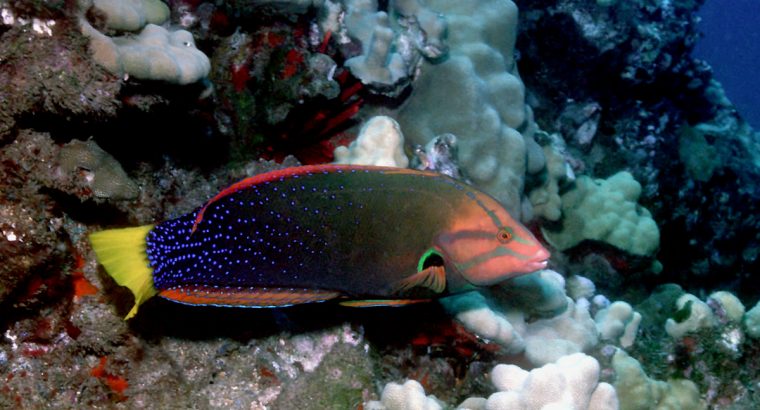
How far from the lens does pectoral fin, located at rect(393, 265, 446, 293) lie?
9.30 feet

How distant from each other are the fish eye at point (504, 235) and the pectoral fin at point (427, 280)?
1.16 feet

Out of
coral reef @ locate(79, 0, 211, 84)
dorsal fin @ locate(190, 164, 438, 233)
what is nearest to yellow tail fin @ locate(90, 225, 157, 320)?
dorsal fin @ locate(190, 164, 438, 233)

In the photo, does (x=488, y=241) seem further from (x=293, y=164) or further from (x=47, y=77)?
(x=47, y=77)

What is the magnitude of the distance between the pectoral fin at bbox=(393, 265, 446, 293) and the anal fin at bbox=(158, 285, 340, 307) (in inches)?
21.1

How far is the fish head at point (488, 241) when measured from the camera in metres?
2.84

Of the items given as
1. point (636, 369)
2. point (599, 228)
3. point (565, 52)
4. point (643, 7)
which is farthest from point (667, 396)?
point (643, 7)

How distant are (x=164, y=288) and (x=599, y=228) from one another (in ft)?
18.3

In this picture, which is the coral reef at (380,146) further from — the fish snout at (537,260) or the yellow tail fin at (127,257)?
the yellow tail fin at (127,257)

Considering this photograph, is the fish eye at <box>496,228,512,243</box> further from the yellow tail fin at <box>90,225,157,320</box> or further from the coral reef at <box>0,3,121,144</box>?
the coral reef at <box>0,3,121,144</box>

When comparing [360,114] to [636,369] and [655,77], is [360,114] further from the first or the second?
[655,77]

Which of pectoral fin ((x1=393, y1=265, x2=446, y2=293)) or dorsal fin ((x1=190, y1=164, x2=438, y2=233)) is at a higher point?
dorsal fin ((x1=190, y1=164, x2=438, y2=233))

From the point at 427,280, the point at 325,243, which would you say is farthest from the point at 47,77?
the point at 427,280

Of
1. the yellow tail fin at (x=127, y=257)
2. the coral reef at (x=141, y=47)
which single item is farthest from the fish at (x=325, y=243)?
the coral reef at (x=141, y=47)

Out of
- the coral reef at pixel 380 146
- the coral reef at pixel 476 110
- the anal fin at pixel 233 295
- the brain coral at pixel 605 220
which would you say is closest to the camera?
the anal fin at pixel 233 295
